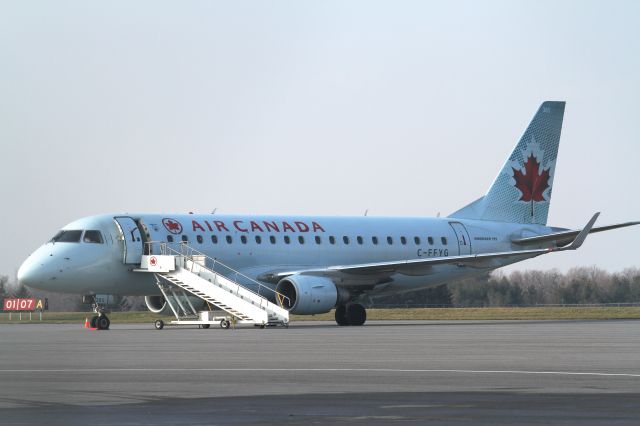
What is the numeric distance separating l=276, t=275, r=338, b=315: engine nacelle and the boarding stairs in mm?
440

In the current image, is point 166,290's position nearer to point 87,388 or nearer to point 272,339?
point 272,339

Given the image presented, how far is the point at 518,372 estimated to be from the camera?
1981cm

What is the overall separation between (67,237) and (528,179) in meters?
22.9

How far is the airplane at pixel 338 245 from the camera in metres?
45.0

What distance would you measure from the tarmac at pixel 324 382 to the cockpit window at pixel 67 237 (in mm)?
14488

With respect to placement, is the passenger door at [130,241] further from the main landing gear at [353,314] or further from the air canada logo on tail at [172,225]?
the main landing gear at [353,314]

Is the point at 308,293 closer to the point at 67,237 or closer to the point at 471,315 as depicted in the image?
the point at 67,237

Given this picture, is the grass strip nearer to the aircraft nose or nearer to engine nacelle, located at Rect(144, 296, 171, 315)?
engine nacelle, located at Rect(144, 296, 171, 315)

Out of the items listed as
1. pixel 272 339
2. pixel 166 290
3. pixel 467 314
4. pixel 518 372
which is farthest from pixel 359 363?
pixel 467 314

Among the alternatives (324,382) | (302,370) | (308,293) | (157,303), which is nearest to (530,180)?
(308,293)

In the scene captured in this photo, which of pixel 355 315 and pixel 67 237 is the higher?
pixel 67 237

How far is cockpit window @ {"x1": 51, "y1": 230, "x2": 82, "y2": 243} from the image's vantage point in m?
45.2

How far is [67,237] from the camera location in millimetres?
45312

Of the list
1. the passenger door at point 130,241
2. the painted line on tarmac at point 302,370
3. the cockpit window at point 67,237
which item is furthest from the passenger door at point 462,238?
the painted line on tarmac at point 302,370
